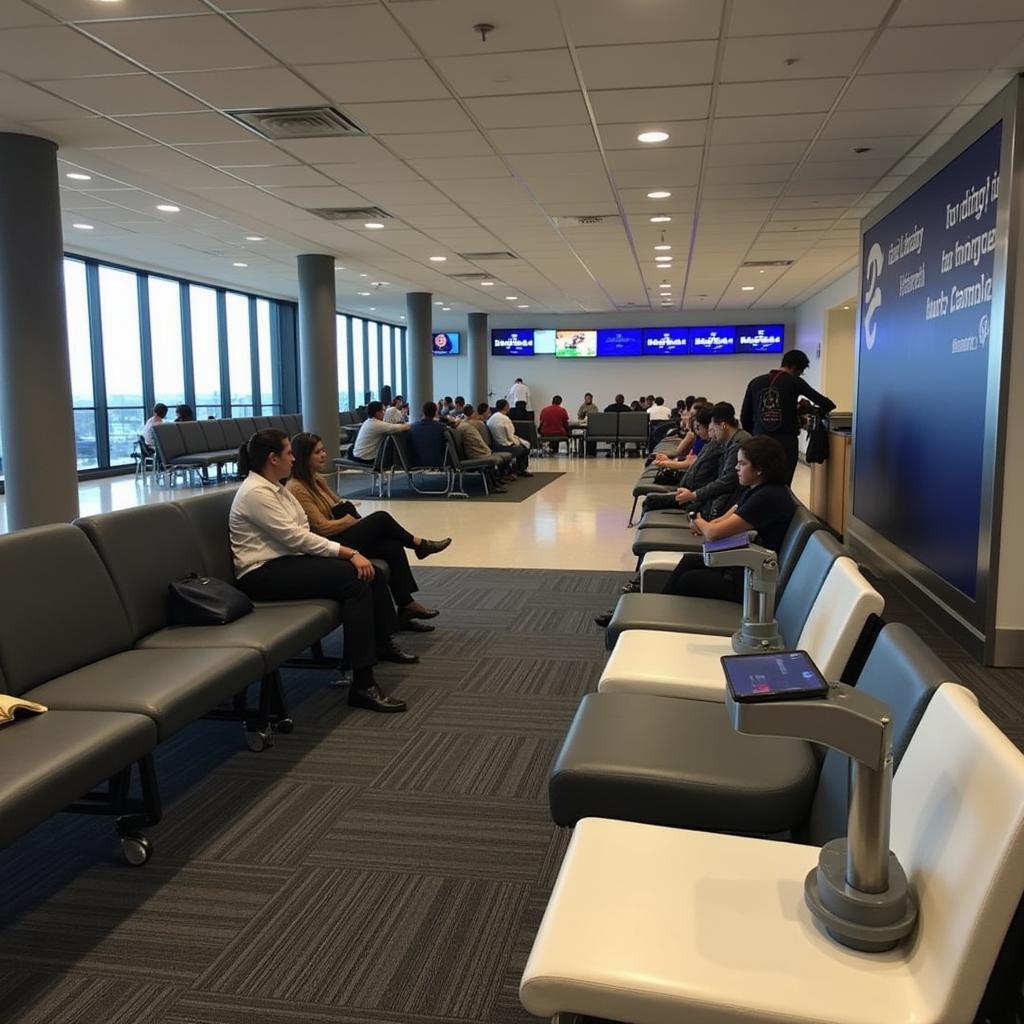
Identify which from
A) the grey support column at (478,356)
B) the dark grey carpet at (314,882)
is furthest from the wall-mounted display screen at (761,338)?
the dark grey carpet at (314,882)

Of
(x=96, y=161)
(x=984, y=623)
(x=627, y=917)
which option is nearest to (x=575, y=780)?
(x=627, y=917)

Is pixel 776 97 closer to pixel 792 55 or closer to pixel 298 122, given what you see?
pixel 792 55

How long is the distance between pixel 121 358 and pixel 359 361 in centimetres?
988

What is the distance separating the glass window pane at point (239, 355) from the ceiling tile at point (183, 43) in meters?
12.0

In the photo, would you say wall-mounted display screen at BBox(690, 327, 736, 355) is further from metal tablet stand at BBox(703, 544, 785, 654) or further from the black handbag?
metal tablet stand at BBox(703, 544, 785, 654)

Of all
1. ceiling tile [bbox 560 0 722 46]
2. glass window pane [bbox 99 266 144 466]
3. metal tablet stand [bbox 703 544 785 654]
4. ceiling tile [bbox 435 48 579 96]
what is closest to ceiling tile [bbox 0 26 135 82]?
ceiling tile [bbox 435 48 579 96]

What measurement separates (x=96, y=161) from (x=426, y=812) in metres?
6.01

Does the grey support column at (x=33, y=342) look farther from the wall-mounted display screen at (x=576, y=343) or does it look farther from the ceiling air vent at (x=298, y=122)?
the wall-mounted display screen at (x=576, y=343)

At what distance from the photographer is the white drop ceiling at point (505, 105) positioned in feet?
13.5

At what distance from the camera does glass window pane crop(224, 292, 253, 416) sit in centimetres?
1641

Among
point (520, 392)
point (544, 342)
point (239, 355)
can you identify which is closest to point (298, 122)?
point (239, 355)

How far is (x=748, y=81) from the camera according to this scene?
489 cm

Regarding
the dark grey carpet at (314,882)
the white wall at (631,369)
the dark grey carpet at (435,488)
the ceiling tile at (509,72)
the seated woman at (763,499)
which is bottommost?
the dark grey carpet at (314,882)

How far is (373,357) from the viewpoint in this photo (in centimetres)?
2398
